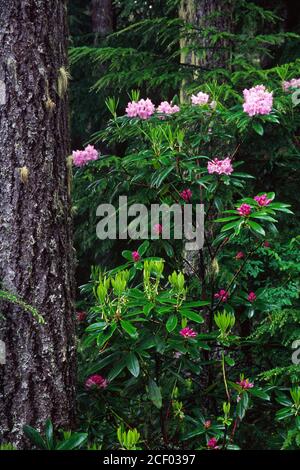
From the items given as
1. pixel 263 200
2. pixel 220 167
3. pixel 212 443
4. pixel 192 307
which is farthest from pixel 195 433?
pixel 220 167

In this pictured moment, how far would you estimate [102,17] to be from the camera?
768 cm

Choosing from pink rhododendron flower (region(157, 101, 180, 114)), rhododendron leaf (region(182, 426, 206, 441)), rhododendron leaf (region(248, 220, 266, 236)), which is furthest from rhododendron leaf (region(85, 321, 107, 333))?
pink rhododendron flower (region(157, 101, 180, 114))

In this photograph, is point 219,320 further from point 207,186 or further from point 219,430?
point 207,186

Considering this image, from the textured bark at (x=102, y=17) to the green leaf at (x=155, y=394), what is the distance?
6039 mm

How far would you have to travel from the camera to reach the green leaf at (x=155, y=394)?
7.93 ft

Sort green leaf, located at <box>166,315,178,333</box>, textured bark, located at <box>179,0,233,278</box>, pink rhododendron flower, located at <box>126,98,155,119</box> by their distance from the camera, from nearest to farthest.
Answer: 1. green leaf, located at <box>166,315,178,333</box>
2. pink rhododendron flower, located at <box>126,98,155,119</box>
3. textured bark, located at <box>179,0,233,278</box>

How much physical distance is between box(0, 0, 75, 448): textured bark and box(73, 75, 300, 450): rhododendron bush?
0.64ft

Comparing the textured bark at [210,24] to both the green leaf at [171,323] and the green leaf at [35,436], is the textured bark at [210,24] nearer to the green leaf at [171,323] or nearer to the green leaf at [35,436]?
the green leaf at [171,323]

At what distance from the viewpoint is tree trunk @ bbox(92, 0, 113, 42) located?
25.1 feet

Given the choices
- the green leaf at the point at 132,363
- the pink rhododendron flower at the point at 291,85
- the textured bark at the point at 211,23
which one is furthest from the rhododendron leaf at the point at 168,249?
the textured bark at the point at 211,23

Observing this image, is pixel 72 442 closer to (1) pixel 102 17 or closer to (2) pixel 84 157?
(2) pixel 84 157

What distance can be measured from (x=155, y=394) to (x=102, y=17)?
20.8ft

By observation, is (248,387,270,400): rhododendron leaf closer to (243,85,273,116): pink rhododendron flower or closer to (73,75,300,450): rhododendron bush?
(73,75,300,450): rhododendron bush
